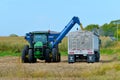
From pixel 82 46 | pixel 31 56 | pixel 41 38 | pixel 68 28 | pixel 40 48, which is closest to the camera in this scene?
pixel 82 46

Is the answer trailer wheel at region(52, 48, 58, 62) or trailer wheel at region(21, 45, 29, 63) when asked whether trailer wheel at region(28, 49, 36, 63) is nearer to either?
trailer wheel at region(21, 45, 29, 63)

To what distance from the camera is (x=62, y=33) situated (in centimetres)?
4238

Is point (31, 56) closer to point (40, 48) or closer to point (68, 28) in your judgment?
point (40, 48)

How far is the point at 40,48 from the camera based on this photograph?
40.5m

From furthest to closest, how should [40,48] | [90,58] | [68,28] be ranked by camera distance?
[68,28] → [40,48] → [90,58]

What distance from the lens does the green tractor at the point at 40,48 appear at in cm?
4006

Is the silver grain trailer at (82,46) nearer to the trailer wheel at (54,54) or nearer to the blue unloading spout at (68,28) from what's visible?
the trailer wheel at (54,54)

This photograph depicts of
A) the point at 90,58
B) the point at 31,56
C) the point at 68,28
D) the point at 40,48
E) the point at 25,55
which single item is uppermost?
the point at 68,28

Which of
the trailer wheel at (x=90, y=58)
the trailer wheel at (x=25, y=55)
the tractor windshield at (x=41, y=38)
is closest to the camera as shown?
the trailer wheel at (x=90, y=58)

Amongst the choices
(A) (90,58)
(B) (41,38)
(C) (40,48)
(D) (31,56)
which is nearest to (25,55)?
(D) (31,56)

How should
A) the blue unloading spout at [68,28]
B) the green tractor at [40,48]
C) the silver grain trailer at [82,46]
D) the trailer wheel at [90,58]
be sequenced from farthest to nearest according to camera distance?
1. the blue unloading spout at [68,28]
2. the green tractor at [40,48]
3. the silver grain trailer at [82,46]
4. the trailer wheel at [90,58]

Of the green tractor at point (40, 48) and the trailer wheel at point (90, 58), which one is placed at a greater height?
the green tractor at point (40, 48)

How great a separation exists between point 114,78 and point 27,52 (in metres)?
21.3

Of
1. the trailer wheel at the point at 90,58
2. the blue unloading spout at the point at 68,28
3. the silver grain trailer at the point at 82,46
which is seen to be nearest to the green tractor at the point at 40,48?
the blue unloading spout at the point at 68,28
